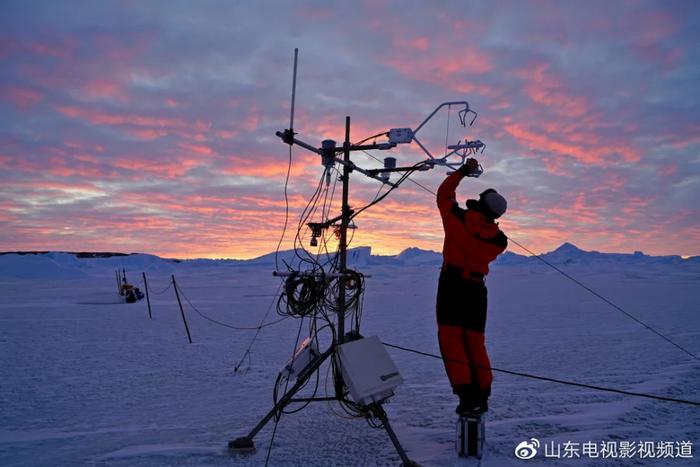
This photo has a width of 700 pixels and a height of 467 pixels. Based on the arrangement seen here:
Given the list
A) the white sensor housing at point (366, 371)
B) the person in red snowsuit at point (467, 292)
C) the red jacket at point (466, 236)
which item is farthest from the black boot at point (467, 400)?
the red jacket at point (466, 236)

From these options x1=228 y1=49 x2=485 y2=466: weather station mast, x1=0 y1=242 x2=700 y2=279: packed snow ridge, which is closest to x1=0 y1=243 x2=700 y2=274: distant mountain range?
x1=0 y1=242 x2=700 y2=279: packed snow ridge

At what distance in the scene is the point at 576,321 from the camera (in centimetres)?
1307

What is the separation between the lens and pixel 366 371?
362 centimetres

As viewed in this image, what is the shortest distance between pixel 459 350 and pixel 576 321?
1100 cm

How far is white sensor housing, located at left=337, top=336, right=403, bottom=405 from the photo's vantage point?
3.54 meters

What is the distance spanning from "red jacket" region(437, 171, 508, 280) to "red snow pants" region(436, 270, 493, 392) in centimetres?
12

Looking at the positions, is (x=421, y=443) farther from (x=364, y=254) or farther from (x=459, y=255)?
(x=364, y=254)

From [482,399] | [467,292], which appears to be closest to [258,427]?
[482,399]

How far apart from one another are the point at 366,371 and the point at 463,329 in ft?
2.84

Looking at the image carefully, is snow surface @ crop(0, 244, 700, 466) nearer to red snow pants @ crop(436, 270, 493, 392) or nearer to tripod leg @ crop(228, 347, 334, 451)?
tripod leg @ crop(228, 347, 334, 451)

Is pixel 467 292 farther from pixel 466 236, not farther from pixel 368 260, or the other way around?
pixel 368 260

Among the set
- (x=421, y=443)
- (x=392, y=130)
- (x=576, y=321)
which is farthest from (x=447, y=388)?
(x=576, y=321)

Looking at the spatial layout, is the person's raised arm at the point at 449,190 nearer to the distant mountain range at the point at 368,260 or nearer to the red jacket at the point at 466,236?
the red jacket at the point at 466,236

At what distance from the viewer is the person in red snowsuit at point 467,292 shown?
3.70m
